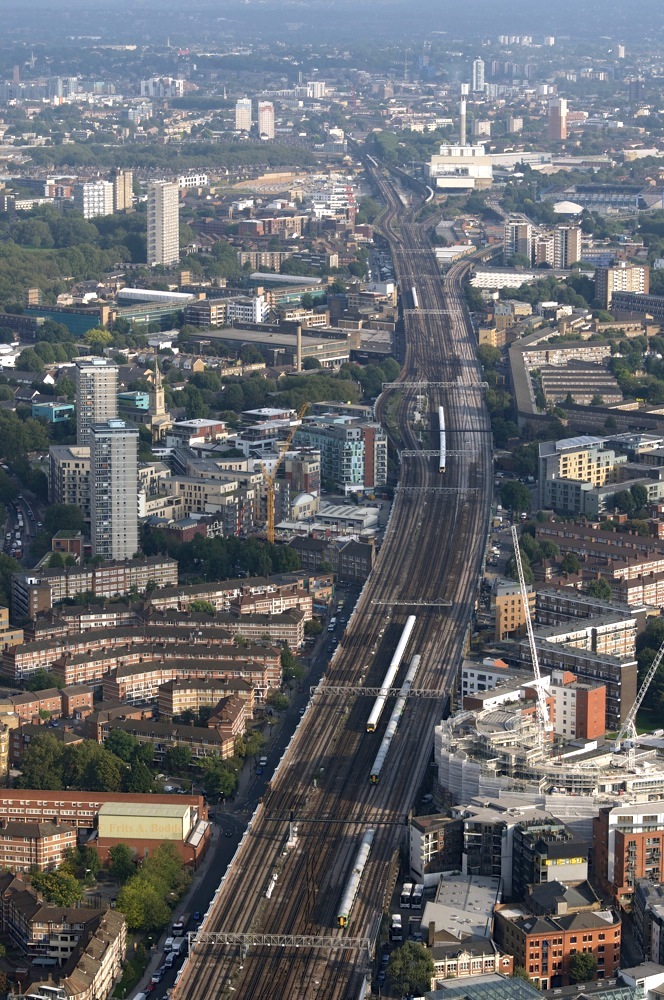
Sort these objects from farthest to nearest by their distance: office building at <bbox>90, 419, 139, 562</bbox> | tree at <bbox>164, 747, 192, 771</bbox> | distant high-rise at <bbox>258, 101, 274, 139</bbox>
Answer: distant high-rise at <bbox>258, 101, 274, 139</bbox>, office building at <bbox>90, 419, 139, 562</bbox>, tree at <bbox>164, 747, 192, 771</bbox>

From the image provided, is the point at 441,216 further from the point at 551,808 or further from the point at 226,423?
the point at 551,808

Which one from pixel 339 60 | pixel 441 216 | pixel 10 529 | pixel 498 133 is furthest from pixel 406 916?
pixel 339 60

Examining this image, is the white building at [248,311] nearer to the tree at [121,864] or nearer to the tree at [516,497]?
the tree at [516,497]

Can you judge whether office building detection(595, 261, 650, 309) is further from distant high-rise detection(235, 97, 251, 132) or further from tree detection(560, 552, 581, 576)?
distant high-rise detection(235, 97, 251, 132)

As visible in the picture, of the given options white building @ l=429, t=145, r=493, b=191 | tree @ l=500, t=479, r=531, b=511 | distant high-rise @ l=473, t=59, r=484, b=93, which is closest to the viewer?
tree @ l=500, t=479, r=531, b=511

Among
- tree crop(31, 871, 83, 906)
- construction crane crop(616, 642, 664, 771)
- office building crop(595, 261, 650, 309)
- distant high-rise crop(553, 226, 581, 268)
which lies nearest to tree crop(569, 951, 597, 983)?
construction crane crop(616, 642, 664, 771)

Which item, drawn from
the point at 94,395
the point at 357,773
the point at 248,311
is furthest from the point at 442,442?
the point at 357,773

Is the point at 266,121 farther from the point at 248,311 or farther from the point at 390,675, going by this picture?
the point at 390,675
